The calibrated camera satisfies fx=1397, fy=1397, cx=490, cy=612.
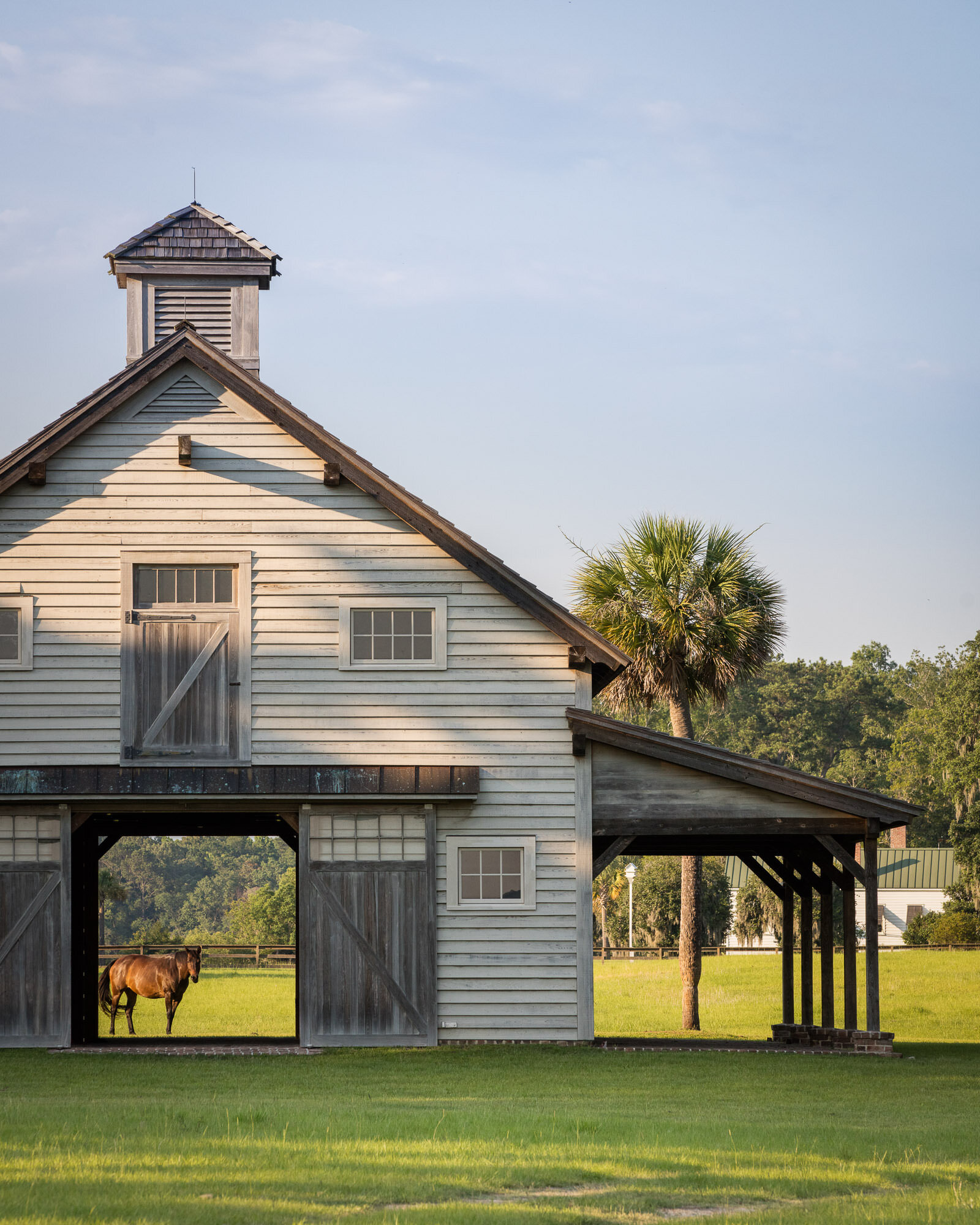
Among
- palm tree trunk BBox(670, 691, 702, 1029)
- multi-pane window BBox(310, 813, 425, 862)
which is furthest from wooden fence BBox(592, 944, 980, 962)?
multi-pane window BBox(310, 813, 425, 862)

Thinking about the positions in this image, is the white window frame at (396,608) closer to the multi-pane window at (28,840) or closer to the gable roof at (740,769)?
the gable roof at (740,769)

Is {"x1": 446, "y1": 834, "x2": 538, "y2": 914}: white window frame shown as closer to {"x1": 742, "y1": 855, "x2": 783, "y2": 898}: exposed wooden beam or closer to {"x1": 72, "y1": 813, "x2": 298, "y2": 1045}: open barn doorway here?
{"x1": 72, "y1": 813, "x2": 298, "y2": 1045}: open barn doorway

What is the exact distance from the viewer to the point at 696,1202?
801 cm

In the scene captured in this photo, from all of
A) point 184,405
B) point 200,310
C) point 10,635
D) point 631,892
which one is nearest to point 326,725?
point 10,635

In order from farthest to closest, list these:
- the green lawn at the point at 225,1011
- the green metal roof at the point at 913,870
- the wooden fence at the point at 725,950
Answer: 1. the green metal roof at the point at 913,870
2. the wooden fence at the point at 725,950
3. the green lawn at the point at 225,1011

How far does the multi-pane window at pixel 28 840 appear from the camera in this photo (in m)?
17.2

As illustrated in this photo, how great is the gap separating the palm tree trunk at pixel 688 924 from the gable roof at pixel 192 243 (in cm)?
1248

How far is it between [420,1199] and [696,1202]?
1583 millimetres

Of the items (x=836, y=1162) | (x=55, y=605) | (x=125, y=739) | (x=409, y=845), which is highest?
(x=55, y=605)

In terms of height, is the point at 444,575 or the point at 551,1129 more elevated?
the point at 444,575

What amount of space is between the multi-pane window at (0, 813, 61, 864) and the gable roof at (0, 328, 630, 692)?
4.12 metres

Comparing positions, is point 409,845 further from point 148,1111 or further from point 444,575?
point 148,1111

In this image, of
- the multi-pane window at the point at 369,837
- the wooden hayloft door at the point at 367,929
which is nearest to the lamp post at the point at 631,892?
the wooden hayloft door at the point at 367,929

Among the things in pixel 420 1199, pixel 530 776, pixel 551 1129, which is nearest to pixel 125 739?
pixel 530 776
